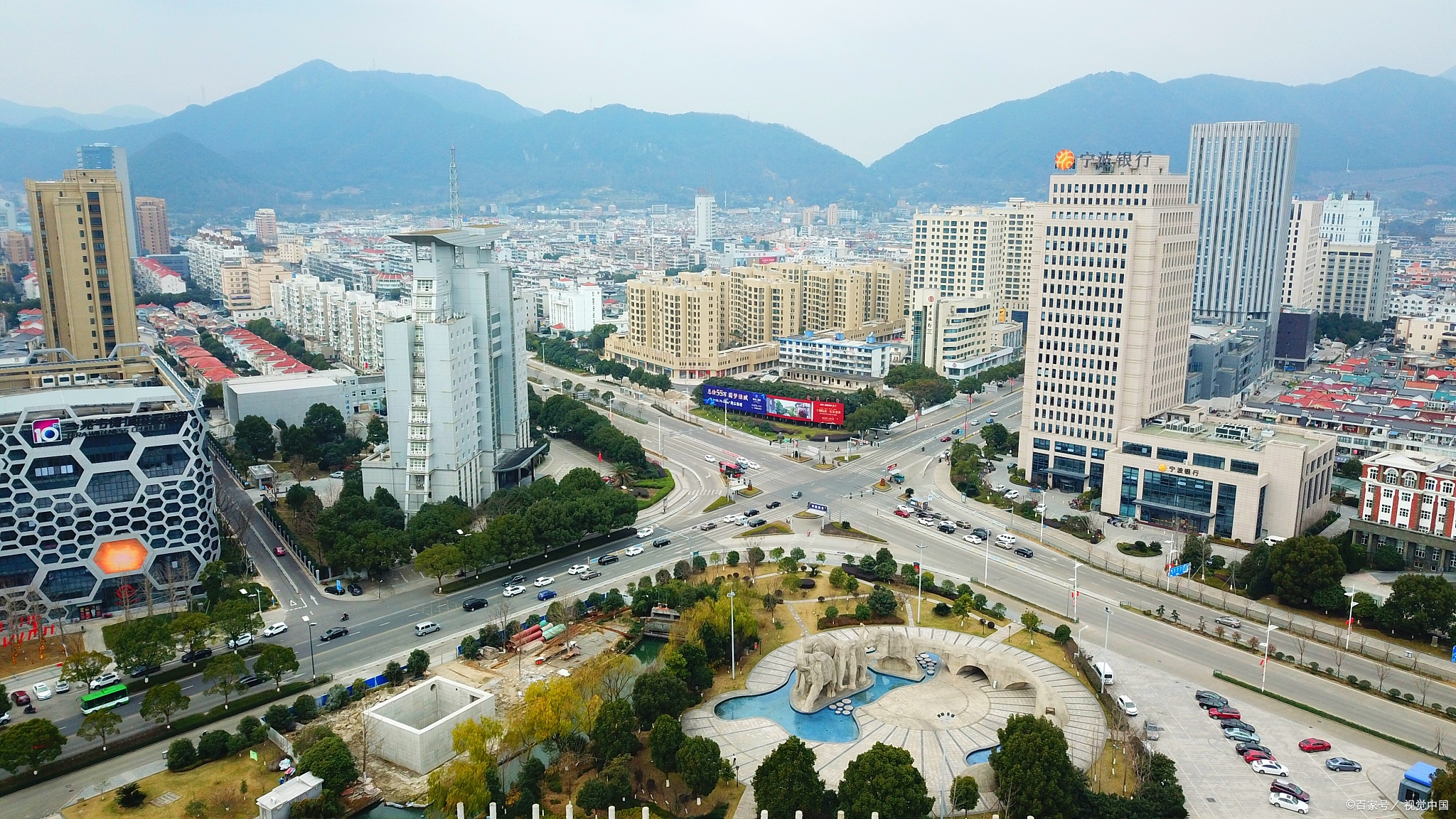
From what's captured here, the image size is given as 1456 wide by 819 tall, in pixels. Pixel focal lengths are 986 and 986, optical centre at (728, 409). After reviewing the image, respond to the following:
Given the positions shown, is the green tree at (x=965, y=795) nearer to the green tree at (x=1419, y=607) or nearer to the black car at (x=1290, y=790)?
the black car at (x=1290, y=790)

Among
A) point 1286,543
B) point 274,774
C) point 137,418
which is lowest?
point 274,774

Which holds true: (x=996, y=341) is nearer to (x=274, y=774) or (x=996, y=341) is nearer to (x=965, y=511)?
(x=965, y=511)

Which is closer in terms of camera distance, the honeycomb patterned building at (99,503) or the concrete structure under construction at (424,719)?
the concrete structure under construction at (424,719)

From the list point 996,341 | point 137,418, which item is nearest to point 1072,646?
point 137,418

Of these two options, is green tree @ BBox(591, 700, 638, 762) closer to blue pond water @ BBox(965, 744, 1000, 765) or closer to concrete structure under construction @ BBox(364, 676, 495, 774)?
concrete structure under construction @ BBox(364, 676, 495, 774)

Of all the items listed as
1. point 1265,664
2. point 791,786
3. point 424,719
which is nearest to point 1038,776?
point 791,786

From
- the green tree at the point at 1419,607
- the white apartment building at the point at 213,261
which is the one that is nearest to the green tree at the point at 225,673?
the green tree at the point at 1419,607
